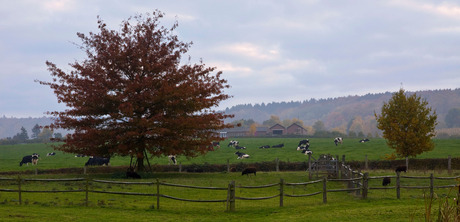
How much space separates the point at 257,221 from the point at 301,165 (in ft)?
93.7

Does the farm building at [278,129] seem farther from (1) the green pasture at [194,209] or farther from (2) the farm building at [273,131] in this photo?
(1) the green pasture at [194,209]

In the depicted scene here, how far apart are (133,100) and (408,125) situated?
25029 millimetres

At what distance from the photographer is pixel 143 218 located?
18.5 m

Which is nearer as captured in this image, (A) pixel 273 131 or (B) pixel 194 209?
(B) pixel 194 209

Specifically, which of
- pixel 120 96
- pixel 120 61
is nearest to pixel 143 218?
pixel 120 96

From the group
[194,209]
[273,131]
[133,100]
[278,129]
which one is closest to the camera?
[194,209]

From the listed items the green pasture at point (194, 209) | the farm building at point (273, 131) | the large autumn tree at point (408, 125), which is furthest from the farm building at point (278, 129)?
the green pasture at point (194, 209)

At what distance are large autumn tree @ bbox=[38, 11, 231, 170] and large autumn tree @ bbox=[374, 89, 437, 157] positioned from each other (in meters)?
16.9

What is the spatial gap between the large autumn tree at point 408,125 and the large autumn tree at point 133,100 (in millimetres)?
16940

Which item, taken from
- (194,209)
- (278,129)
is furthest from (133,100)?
(278,129)

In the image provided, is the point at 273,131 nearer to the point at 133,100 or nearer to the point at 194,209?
the point at 133,100

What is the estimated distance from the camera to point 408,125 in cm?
4403

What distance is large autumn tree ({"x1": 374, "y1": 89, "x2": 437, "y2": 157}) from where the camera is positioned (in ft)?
142

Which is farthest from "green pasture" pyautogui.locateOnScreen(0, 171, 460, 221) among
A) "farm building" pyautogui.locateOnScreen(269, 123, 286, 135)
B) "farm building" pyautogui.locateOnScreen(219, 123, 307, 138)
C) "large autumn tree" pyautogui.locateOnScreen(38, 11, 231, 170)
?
"farm building" pyautogui.locateOnScreen(269, 123, 286, 135)
